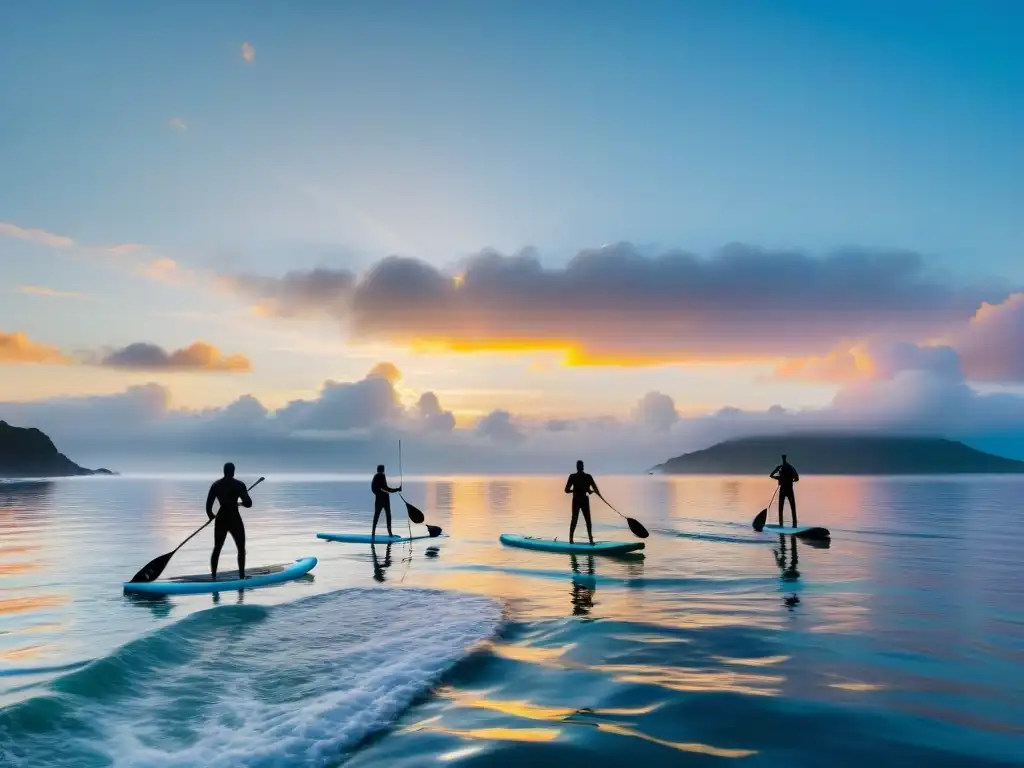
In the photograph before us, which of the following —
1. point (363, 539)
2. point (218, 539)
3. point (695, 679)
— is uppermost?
point (218, 539)

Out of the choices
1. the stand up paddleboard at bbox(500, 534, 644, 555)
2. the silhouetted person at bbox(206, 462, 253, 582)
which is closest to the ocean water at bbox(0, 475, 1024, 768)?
the silhouetted person at bbox(206, 462, 253, 582)

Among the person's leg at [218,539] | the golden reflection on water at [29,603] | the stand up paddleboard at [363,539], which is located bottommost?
the stand up paddleboard at [363,539]

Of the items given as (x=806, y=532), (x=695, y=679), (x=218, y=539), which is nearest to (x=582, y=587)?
(x=695, y=679)

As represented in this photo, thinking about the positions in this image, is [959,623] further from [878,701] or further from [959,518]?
[959,518]

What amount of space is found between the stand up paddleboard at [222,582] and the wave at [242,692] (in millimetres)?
3381

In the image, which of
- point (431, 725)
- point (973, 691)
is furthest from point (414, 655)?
point (973, 691)

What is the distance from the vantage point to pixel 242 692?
8.73 meters

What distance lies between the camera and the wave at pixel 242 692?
706 cm

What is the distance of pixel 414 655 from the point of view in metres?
10.2

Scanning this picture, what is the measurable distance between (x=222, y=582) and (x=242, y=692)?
339 inches

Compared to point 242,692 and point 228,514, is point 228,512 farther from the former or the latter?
point 242,692

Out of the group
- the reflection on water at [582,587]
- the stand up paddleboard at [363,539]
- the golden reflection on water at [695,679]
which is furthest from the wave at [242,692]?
the stand up paddleboard at [363,539]

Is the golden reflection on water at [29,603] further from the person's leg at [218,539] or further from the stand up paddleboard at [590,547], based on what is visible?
the stand up paddleboard at [590,547]

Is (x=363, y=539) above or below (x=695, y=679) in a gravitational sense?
below
